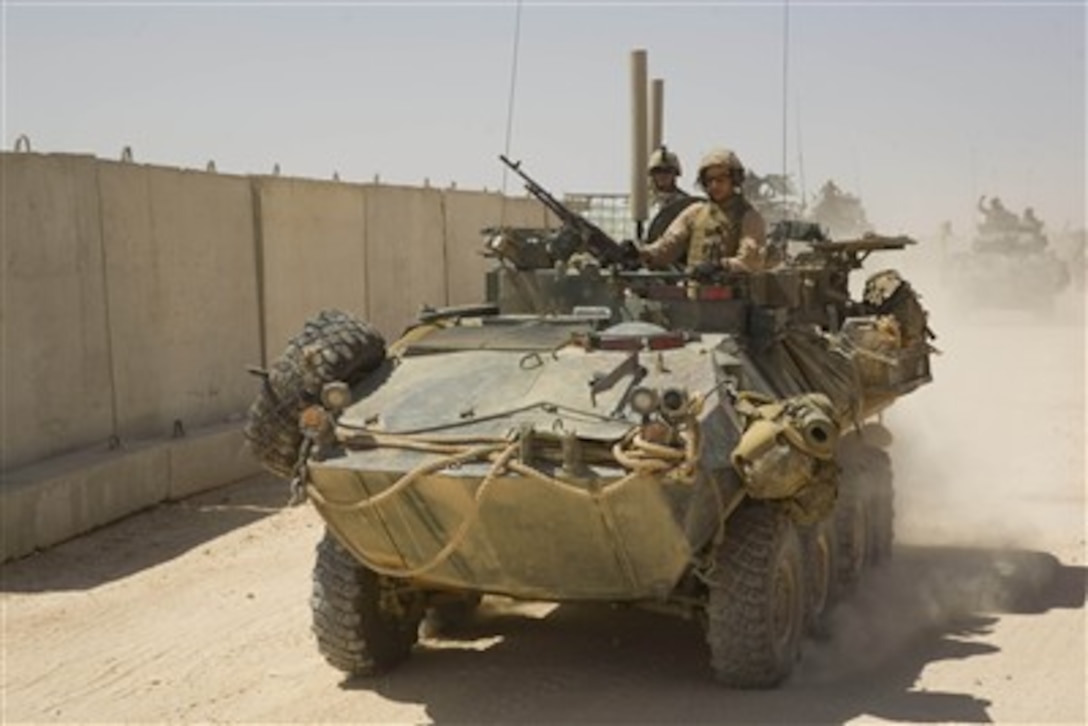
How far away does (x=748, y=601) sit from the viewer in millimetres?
6379

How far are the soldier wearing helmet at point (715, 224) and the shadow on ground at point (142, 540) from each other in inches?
148

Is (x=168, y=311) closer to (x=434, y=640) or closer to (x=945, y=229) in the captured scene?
(x=434, y=640)

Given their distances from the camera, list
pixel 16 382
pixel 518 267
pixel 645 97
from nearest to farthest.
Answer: pixel 518 267, pixel 16 382, pixel 645 97

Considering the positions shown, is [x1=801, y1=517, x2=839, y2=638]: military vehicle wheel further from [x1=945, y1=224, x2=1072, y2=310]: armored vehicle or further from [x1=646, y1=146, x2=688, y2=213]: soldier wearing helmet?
[x1=945, y1=224, x2=1072, y2=310]: armored vehicle

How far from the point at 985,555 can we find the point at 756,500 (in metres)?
3.67

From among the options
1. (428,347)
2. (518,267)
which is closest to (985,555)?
(518,267)

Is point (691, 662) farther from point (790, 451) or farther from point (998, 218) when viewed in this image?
point (998, 218)

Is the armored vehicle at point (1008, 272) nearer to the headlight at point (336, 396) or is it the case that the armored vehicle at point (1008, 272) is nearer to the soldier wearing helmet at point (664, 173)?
the soldier wearing helmet at point (664, 173)

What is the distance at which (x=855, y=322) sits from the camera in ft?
30.6

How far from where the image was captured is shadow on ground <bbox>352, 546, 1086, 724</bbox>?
20.8 ft

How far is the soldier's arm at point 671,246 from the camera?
845cm

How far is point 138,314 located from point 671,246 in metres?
5.04

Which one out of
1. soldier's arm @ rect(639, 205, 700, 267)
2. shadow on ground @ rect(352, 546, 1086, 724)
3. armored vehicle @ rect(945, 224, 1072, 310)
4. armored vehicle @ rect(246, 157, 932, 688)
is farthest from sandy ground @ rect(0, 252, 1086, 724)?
armored vehicle @ rect(945, 224, 1072, 310)

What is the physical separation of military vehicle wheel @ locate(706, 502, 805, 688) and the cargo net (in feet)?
2.29
